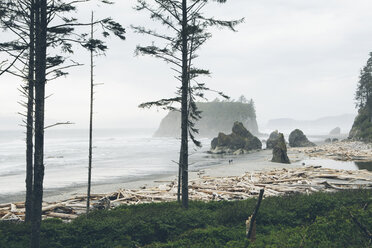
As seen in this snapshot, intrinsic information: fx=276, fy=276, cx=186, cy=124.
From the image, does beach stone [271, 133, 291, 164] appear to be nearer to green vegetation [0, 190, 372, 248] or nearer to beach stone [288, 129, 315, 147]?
green vegetation [0, 190, 372, 248]

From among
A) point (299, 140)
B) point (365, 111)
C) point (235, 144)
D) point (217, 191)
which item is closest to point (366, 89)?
point (365, 111)

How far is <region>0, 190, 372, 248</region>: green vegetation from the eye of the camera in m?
6.59

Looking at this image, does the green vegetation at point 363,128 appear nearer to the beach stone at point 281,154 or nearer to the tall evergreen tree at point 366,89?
the tall evergreen tree at point 366,89

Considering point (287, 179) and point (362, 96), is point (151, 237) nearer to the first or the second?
point (287, 179)

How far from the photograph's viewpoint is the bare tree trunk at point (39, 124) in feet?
24.2

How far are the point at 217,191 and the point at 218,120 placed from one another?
159379mm

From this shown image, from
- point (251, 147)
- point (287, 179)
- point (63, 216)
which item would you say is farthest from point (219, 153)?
point (63, 216)

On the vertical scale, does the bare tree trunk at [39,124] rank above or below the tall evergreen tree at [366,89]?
below

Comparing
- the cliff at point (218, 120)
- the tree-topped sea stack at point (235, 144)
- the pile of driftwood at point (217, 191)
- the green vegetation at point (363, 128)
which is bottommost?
the pile of driftwood at point (217, 191)

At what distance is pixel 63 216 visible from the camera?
11734mm

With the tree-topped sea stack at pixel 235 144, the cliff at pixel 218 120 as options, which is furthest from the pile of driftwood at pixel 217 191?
the cliff at pixel 218 120

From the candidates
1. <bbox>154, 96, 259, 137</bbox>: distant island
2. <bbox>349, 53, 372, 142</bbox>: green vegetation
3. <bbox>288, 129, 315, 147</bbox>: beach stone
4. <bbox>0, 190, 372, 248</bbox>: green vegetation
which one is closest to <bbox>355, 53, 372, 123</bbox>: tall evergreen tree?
<bbox>349, 53, 372, 142</bbox>: green vegetation

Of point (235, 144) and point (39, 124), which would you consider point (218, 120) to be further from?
point (39, 124)

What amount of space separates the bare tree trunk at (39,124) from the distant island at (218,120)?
159 metres
